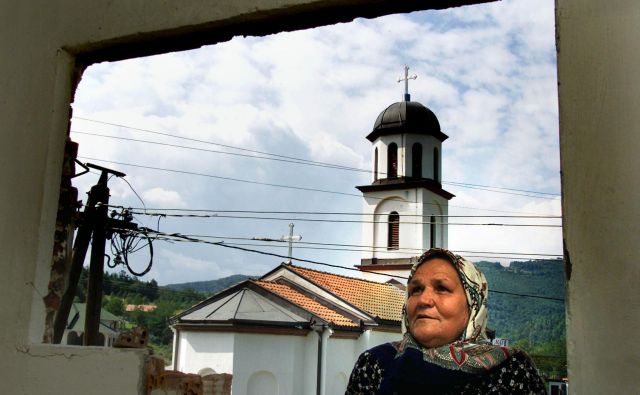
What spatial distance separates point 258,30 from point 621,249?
3.87ft

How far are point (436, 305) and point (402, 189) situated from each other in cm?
2498

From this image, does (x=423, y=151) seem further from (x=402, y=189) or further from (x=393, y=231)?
Result: (x=393, y=231)

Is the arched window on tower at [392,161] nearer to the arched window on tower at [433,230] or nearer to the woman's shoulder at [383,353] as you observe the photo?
the arched window on tower at [433,230]

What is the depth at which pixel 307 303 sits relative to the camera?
1995 cm

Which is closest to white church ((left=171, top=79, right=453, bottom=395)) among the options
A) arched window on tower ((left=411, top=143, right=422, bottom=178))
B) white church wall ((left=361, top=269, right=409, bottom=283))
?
white church wall ((left=361, top=269, right=409, bottom=283))

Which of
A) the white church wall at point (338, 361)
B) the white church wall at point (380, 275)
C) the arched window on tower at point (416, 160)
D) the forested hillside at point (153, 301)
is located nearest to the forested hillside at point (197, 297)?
the forested hillside at point (153, 301)

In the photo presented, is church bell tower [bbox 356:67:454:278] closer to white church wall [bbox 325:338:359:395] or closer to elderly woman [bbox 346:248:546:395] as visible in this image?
white church wall [bbox 325:338:359:395]

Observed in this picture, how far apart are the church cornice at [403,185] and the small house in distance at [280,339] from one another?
7.53 metres

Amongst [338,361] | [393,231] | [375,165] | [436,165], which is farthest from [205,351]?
[436,165]

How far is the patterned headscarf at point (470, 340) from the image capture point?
1.69 m

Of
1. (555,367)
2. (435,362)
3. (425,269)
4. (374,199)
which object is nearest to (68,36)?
(425,269)

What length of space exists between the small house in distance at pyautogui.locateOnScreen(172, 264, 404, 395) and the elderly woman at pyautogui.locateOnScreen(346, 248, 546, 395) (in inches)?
650

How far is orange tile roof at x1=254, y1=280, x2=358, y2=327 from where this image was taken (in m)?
19.0

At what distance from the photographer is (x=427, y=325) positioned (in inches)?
70.4
